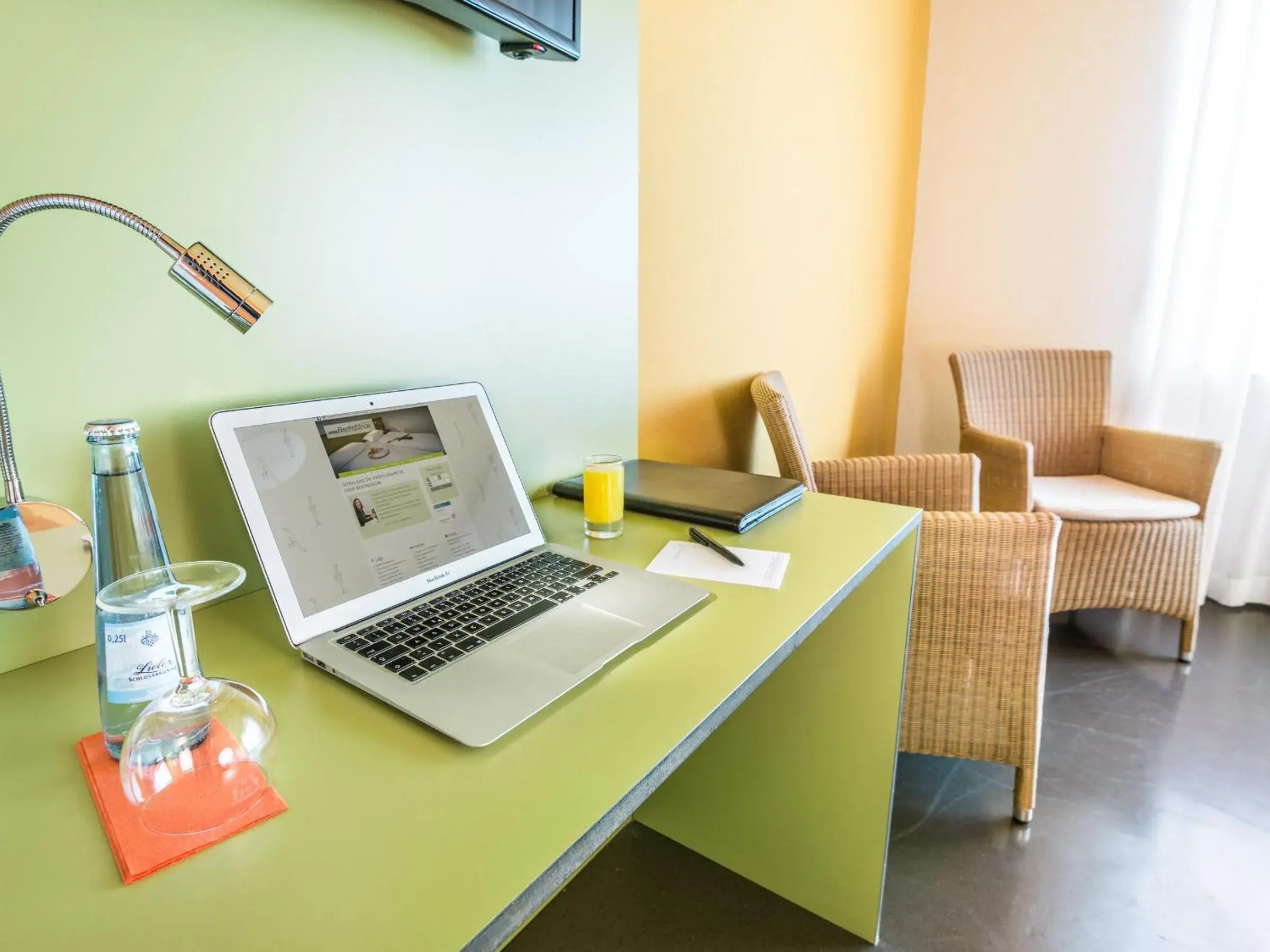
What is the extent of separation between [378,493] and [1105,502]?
228 cm

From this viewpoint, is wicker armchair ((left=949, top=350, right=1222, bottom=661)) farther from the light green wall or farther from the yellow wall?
the light green wall

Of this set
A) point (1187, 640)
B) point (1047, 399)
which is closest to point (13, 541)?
point (1187, 640)

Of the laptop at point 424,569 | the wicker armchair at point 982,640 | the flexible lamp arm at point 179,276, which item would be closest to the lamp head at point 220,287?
the flexible lamp arm at point 179,276

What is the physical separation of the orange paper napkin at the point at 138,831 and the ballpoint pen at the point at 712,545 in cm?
58

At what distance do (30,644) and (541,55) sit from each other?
0.91 metres

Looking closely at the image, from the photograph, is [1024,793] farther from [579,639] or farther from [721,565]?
[579,639]

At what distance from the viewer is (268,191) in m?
0.80

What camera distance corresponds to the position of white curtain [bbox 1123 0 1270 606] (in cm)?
244

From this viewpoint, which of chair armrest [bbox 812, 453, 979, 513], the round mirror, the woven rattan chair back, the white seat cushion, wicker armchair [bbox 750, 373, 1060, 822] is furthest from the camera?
the white seat cushion

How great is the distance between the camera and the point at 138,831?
481 millimetres

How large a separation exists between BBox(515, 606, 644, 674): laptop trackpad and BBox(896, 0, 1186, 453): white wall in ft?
9.00

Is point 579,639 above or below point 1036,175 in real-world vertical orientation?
below

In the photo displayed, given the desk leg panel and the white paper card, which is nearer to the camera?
the white paper card

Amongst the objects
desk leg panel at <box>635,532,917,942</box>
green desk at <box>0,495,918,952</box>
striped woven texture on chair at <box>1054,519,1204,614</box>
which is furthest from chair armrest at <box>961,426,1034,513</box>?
green desk at <box>0,495,918,952</box>
